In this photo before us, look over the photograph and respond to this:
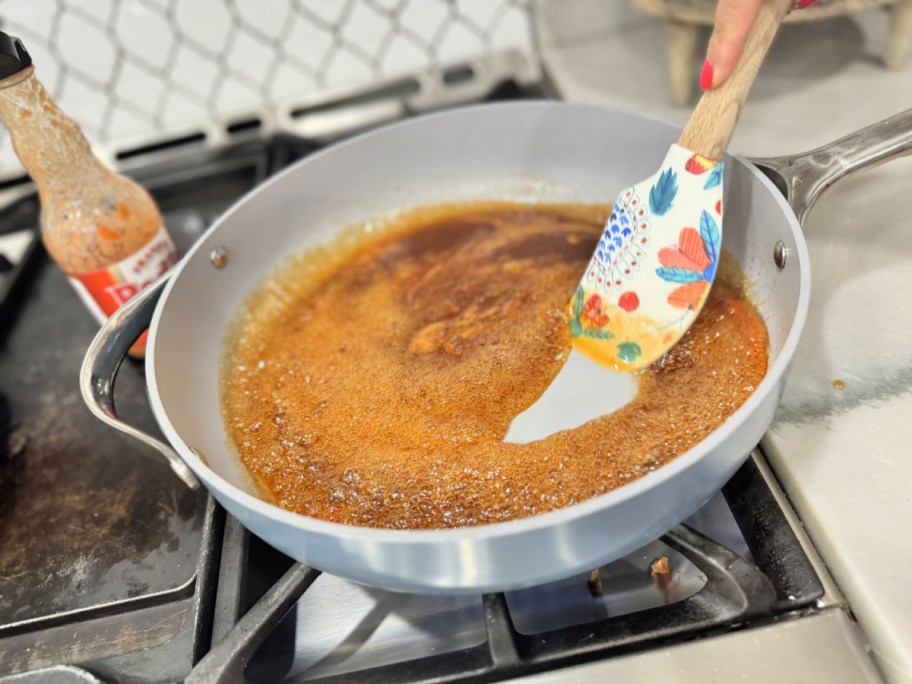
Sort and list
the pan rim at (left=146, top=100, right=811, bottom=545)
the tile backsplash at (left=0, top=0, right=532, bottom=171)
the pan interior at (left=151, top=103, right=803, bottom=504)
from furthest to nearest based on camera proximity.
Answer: the tile backsplash at (left=0, top=0, right=532, bottom=171), the pan interior at (left=151, top=103, right=803, bottom=504), the pan rim at (left=146, top=100, right=811, bottom=545)

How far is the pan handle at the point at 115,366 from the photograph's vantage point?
22.6 inches

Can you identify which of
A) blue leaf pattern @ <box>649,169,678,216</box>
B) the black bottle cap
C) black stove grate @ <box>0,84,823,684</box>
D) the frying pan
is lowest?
black stove grate @ <box>0,84,823,684</box>

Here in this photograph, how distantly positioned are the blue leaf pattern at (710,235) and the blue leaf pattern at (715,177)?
23mm

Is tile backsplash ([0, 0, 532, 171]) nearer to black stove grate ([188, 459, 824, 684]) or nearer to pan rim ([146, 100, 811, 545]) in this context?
pan rim ([146, 100, 811, 545])

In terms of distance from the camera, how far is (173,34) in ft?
3.16

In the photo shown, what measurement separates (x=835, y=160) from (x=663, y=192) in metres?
0.14

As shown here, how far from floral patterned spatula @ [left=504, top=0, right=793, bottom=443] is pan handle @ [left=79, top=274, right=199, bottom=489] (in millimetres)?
285

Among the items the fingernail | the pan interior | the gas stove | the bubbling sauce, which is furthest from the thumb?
the gas stove

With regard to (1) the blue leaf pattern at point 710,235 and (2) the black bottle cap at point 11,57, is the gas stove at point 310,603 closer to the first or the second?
(1) the blue leaf pattern at point 710,235

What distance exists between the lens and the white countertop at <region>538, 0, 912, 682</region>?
500mm

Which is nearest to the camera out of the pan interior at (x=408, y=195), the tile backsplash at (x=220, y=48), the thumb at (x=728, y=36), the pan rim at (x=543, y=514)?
the pan rim at (x=543, y=514)

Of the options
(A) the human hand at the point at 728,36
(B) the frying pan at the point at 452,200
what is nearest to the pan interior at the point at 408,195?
(B) the frying pan at the point at 452,200

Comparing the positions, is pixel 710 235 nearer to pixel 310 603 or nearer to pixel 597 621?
pixel 597 621

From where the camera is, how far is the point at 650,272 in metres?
0.65
